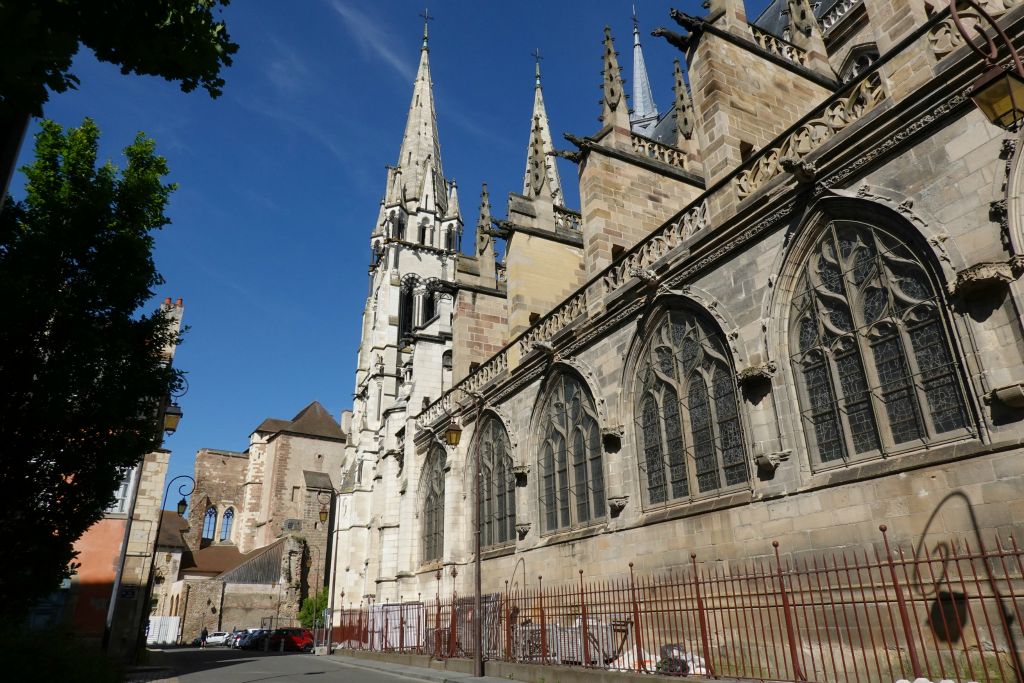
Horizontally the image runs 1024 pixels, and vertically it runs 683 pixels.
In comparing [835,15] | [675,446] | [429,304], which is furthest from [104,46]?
[429,304]

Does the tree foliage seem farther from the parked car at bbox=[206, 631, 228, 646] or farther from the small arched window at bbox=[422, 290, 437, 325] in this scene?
the small arched window at bbox=[422, 290, 437, 325]

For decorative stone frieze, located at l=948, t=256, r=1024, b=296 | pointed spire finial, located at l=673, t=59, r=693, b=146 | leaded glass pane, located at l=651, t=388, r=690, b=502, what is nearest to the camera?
decorative stone frieze, located at l=948, t=256, r=1024, b=296

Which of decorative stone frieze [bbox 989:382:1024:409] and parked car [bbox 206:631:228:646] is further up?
decorative stone frieze [bbox 989:382:1024:409]

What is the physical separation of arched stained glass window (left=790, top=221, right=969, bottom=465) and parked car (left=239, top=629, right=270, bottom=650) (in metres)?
27.6

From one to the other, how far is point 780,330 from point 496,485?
9.16 meters

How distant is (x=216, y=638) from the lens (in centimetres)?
3806

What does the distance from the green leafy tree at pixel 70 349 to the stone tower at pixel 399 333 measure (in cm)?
1285

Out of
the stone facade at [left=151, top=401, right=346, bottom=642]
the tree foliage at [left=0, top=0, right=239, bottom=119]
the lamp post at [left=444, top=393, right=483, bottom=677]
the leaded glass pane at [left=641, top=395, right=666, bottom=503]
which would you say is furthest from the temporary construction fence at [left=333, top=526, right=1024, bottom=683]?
the stone facade at [left=151, top=401, right=346, bottom=642]

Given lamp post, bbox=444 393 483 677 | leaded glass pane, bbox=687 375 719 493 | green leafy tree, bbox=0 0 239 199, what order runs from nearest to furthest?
1. green leafy tree, bbox=0 0 239 199
2. leaded glass pane, bbox=687 375 719 493
3. lamp post, bbox=444 393 483 677

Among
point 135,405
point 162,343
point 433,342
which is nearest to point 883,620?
point 135,405

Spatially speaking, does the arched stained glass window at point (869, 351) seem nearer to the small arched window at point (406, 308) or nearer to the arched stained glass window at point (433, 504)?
the arched stained glass window at point (433, 504)

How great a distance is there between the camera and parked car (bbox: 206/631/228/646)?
3741 cm

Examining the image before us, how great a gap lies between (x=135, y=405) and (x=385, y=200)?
48757 millimetres

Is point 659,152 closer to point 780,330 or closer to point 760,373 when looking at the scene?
point 780,330
